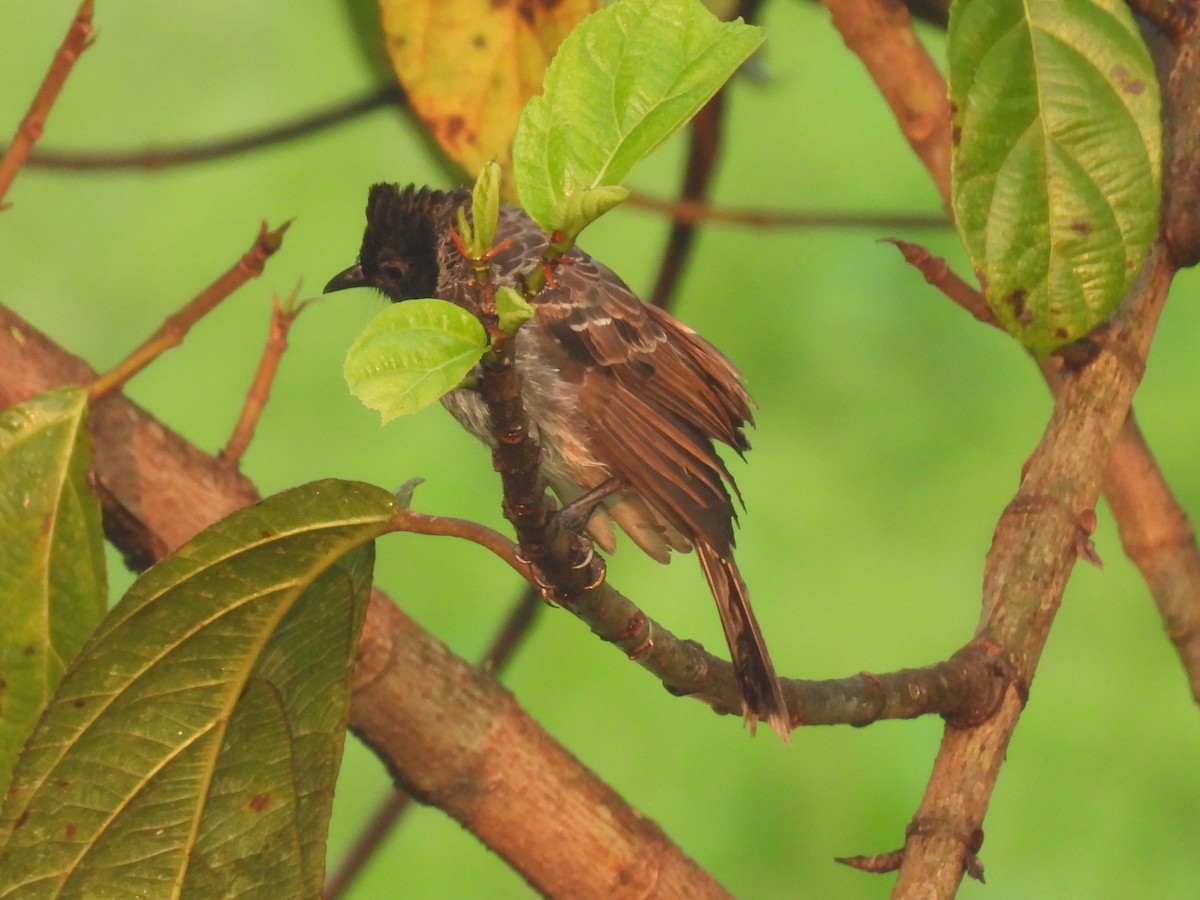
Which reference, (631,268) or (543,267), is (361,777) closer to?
(631,268)

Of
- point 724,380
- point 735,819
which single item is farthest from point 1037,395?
point 724,380

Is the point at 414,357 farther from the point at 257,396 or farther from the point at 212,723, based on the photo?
the point at 257,396

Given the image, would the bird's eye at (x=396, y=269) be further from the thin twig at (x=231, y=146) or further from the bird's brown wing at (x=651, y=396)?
the thin twig at (x=231, y=146)

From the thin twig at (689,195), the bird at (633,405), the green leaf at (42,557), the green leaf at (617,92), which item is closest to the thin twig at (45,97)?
the green leaf at (42,557)

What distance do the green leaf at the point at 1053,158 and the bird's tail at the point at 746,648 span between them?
29 centimetres

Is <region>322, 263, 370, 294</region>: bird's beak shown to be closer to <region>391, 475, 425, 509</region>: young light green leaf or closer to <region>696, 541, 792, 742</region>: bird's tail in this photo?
<region>696, 541, 792, 742</region>: bird's tail

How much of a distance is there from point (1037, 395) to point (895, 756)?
0.56 meters

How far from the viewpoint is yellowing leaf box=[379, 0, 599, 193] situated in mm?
1275

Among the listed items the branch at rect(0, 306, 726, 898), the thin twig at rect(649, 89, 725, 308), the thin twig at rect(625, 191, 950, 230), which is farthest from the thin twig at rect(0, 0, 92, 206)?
the thin twig at rect(649, 89, 725, 308)

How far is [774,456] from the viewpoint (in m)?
2.10

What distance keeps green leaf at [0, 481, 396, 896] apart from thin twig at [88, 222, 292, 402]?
27cm

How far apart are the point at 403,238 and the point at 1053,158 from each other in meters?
0.77

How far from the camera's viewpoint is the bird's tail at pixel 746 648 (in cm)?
101

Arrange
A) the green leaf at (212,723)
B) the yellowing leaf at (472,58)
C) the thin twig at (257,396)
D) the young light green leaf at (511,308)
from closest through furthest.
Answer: the young light green leaf at (511,308) → the green leaf at (212,723) → the thin twig at (257,396) → the yellowing leaf at (472,58)
